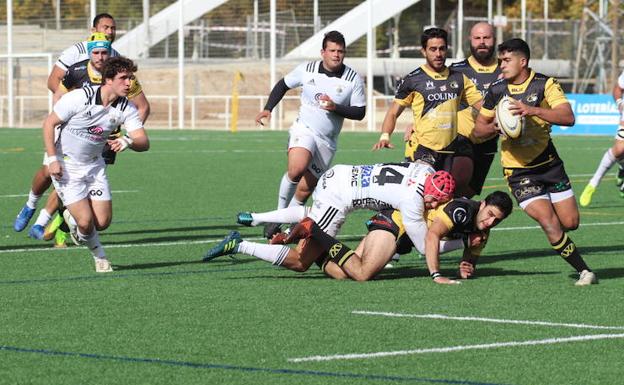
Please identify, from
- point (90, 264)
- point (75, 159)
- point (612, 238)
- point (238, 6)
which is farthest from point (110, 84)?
point (238, 6)

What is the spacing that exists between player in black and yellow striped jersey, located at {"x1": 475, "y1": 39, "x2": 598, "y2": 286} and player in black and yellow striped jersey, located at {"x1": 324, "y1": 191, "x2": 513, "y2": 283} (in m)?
0.26

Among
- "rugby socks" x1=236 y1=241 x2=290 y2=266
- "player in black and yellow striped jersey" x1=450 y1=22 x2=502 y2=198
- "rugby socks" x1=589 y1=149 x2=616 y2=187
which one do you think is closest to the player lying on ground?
"rugby socks" x1=236 y1=241 x2=290 y2=266

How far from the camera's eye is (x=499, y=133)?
11.2 metres

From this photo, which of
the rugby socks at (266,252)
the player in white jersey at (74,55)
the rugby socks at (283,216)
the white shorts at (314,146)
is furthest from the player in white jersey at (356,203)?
the player in white jersey at (74,55)

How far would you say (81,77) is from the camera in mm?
13898

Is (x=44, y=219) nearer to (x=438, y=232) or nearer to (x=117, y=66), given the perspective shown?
(x=117, y=66)

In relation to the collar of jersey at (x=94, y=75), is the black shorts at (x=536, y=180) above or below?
below

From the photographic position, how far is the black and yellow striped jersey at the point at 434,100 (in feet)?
41.8

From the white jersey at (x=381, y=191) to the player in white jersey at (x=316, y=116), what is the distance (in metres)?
2.78

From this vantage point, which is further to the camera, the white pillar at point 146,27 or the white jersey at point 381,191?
the white pillar at point 146,27

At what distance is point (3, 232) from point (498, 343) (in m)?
8.13

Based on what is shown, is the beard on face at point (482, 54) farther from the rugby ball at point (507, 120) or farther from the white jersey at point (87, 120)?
the white jersey at point (87, 120)

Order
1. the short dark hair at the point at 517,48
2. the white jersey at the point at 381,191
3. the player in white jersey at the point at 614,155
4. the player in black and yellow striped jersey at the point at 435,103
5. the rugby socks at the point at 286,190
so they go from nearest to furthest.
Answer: the short dark hair at the point at 517,48, the white jersey at the point at 381,191, the player in black and yellow striped jersey at the point at 435,103, the rugby socks at the point at 286,190, the player in white jersey at the point at 614,155

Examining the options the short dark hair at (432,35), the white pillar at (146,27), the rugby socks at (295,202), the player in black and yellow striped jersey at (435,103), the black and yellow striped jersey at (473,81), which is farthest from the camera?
the white pillar at (146,27)
